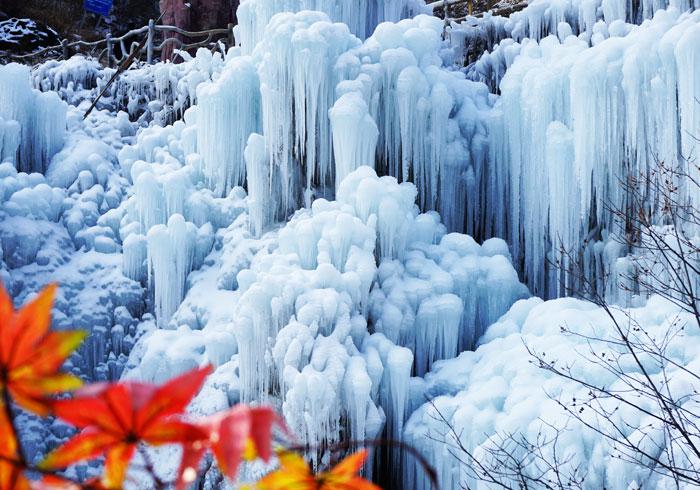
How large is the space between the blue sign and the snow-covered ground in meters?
5.85

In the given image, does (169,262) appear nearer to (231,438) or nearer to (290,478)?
(290,478)

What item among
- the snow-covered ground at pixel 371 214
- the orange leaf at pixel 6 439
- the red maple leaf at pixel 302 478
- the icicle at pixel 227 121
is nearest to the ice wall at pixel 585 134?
the snow-covered ground at pixel 371 214

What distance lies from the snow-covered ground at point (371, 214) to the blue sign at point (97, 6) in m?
5.85

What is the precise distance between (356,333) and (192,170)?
373 cm

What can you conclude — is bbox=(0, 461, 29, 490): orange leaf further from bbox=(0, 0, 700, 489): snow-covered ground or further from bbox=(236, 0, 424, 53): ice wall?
bbox=(236, 0, 424, 53): ice wall

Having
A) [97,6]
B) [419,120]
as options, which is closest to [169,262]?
[419,120]

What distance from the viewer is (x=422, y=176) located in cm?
817

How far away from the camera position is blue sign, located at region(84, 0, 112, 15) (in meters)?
15.3

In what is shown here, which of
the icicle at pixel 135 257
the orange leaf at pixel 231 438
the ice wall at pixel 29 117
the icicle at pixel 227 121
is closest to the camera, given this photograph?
the orange leaf at pixel 231 438

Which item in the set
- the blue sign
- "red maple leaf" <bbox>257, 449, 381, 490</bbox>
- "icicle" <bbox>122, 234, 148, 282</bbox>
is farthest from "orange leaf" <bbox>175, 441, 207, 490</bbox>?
the blue sign

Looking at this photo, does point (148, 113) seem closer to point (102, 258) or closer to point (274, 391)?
point (102, 258)

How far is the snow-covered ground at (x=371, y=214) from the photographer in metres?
5.80

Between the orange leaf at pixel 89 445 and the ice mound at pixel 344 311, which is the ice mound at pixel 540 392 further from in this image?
the orange leaf at pixel 89 445

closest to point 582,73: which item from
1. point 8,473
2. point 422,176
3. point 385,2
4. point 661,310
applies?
point 422,176
